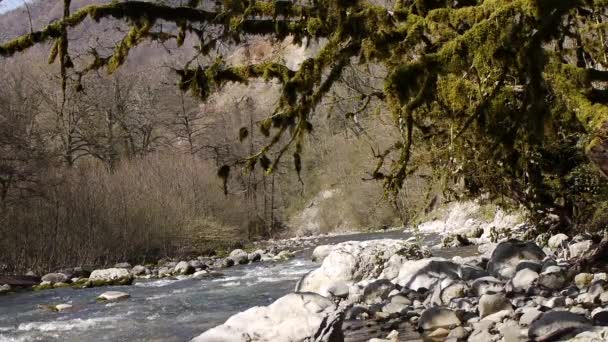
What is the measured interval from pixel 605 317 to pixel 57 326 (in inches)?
345

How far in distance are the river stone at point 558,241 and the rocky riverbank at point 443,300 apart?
0.08 feet

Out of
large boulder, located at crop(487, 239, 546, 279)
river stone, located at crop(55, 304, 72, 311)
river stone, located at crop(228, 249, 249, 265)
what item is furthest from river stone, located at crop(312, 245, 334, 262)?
large boulder, located at crop(487, 239, 546, 279)

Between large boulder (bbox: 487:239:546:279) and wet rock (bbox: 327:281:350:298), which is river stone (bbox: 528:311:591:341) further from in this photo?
wet rock (bbox: 327:281:350:298)

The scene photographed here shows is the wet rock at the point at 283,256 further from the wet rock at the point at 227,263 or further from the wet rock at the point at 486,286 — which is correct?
the wet rock at the point at 486,286

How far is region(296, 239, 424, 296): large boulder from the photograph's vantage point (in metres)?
11.7

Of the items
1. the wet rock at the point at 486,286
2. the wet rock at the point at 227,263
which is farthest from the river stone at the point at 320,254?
the wet rock at the point at 486,286

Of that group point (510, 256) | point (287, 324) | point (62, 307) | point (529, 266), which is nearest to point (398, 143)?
point (529, 266)

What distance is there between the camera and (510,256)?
34.8ft

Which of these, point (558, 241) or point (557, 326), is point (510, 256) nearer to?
point (558, 241)

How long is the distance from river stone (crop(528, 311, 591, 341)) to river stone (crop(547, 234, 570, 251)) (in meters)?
5.39

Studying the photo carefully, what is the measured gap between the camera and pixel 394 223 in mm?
37188

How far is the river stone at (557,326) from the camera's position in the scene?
6031 mm

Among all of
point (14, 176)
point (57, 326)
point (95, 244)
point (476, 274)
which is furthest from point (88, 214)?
point (476, 274)

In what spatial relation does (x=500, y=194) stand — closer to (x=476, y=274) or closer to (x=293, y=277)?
(x=476, y=274)
